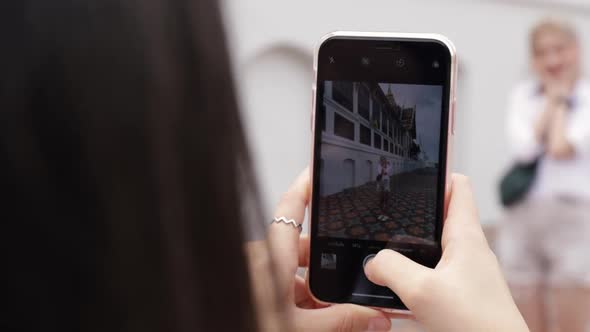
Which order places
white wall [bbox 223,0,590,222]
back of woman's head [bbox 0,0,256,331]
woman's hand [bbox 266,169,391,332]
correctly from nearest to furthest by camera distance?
back of woman's head [bbox 0,0,256,331], woman's hand [bbox 266,169,391,332], white wall [bbox 223,0,590,222]

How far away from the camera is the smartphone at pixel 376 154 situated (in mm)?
809

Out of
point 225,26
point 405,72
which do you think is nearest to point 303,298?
point 405,72

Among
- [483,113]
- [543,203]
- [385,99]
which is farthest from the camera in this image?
[483,113]

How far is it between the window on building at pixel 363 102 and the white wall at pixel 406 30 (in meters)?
3.12

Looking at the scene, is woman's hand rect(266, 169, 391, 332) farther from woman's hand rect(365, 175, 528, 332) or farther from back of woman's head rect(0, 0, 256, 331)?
back of woman's head rect(0, 0, 256, 331)

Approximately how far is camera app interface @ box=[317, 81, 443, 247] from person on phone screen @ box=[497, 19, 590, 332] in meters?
1.76

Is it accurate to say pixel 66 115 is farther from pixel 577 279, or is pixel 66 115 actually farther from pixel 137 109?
pixel 577 279

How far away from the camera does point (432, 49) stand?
0.83 metres

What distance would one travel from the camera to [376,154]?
0.80m

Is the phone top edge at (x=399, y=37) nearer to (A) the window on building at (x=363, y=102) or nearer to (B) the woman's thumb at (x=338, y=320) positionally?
(A) the window on building at (x=363, y=102)

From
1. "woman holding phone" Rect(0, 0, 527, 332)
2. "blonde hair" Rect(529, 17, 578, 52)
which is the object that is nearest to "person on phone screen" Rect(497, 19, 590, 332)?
"blonde hair" Rect(529, 17, 578, 52)

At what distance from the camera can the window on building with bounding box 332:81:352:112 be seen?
32.5 inches

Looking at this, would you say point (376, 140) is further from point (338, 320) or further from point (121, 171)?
point (121, 171)

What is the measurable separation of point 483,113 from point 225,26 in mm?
4800
